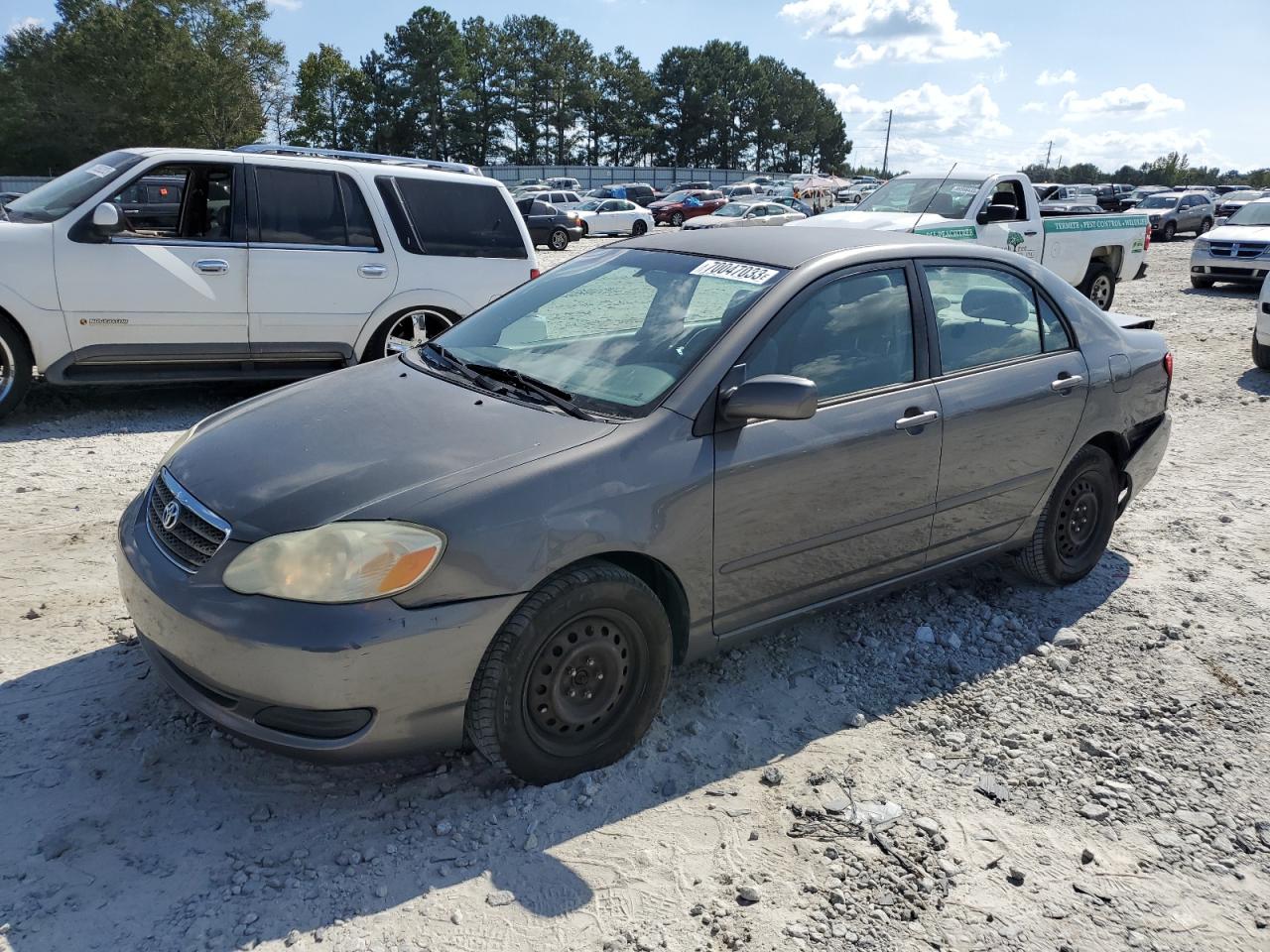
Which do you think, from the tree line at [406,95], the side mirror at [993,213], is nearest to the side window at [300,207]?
the side mirror at [993,213]

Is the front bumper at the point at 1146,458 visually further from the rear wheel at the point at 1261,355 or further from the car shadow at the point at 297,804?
the rear wheel at the point at 1261,355

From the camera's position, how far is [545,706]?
3018 millimetres

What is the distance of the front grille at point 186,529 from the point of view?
9.56ft

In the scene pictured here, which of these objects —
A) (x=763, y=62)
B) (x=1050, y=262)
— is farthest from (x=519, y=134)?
(x=1050, y=262)

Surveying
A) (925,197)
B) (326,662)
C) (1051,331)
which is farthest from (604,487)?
(925,197)

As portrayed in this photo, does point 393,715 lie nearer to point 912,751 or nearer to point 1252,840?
point 912,751

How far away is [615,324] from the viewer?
3.80m

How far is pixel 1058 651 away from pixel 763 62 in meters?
123

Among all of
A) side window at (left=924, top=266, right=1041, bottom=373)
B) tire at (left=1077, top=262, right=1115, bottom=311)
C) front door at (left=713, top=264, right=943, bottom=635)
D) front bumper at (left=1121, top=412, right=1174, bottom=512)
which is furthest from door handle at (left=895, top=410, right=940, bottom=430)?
A: tire at (left=1077, top=262, right=1115, bottom=311)

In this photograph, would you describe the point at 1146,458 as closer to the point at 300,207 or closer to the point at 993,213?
the point at 300,207

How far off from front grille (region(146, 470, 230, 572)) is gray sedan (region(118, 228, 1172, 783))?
0.01 m

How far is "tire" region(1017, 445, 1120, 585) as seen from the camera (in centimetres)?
461

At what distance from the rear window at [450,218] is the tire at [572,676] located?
5539mm

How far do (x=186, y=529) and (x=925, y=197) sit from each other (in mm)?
11678
